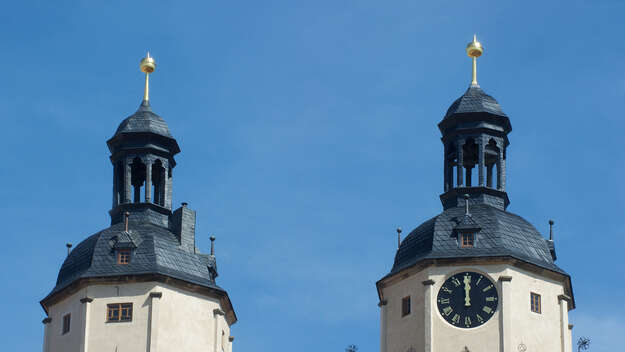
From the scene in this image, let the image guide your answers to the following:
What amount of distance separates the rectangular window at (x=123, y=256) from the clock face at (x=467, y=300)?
10676mm

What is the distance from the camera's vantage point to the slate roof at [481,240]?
81.0 m

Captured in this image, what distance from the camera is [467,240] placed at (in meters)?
81.5

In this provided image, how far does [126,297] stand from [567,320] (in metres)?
15.0

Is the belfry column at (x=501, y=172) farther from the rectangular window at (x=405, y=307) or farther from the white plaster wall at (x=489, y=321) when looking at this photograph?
the rectangular window at (x=405, y=307)

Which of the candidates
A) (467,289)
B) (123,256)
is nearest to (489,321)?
(467,289)

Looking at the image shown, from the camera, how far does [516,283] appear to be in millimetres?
80500

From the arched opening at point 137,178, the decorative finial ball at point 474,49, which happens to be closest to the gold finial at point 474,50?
the decorative finial ball at point 474,49

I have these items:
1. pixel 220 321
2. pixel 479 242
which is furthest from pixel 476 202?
pixel 220 321

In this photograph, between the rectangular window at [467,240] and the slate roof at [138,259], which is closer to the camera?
the slate roof at [138,259]

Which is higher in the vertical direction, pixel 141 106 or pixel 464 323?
pixel 141 106

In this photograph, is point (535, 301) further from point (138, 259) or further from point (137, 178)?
point (137, 178)

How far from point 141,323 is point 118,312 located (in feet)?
3.04

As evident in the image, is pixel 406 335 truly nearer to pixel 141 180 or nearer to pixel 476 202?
pixel 476 202

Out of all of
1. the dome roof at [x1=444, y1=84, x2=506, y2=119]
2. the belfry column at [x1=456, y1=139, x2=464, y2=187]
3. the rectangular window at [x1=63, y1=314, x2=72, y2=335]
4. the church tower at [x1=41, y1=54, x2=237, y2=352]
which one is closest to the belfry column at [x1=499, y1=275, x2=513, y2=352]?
the belfry column at [x1=456, y1=139, x2=464, y2=187]
